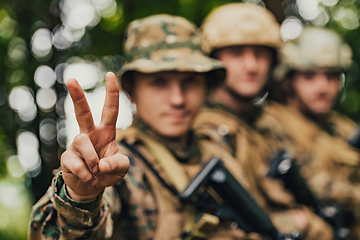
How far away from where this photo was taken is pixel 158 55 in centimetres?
179

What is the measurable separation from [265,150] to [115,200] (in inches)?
56.6

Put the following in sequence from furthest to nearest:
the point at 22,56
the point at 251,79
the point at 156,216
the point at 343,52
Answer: the point at 22,56, the point at 343,52, the point at 251,79, the point at 156,216

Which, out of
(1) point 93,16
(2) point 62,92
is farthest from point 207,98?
(2) point 62,92

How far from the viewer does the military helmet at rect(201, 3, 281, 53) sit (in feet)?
8.10

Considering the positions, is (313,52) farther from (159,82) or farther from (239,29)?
(159,82)

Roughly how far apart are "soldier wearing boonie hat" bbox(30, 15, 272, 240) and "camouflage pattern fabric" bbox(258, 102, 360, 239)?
0.93 m

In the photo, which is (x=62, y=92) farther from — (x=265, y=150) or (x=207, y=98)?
(x=265, y=150)

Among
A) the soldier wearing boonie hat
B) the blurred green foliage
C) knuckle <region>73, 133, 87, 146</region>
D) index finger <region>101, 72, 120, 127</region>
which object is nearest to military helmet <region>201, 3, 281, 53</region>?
Answer: the soldier wearing boonie hat

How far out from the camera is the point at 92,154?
0.96 meters

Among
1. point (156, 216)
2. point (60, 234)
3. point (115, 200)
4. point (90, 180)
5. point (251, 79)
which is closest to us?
point (90, 180)

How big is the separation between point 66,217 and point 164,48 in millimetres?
988

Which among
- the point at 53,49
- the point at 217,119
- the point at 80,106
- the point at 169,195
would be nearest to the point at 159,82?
the point at 169,195

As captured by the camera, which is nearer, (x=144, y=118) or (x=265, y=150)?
(x=144, y=118)

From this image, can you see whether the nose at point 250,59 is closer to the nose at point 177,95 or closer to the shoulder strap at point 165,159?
the nose at point 177,95
